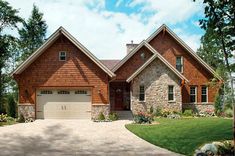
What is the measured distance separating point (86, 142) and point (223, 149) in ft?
21.9

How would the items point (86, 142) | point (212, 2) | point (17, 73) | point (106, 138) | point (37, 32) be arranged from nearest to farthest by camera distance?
1. point (212, 2)
2. point (86, 142)
3. point (106, 138)
4. point (17, 73)
5. point (37, 32)

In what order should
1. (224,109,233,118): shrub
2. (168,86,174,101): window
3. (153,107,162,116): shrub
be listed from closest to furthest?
(224,109,233,118): shrub
(153,107,162,116): shrub
(168,86,174,101): window

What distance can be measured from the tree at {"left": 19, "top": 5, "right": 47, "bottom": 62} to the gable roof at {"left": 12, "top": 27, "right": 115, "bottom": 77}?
105 feet

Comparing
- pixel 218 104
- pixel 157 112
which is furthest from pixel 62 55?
pixel 218 104

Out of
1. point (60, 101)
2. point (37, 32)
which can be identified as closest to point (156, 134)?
point (60, 101)

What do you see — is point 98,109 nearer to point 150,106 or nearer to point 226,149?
point 150,106

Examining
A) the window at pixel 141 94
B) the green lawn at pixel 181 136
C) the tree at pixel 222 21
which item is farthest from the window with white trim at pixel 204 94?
the tree at pixel 222 21

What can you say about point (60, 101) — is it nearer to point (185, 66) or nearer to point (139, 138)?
point (139, 138)

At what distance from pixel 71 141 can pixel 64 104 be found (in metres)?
10.3

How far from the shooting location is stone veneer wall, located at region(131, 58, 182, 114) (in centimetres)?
2975

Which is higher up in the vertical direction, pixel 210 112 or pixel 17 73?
A: pixel 17 73

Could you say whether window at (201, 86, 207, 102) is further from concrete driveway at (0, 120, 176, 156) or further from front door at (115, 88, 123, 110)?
concrete driveway at (0, 120, 176, 156)

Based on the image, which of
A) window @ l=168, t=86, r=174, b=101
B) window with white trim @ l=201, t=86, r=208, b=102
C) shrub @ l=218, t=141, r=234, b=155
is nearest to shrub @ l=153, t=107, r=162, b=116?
window @ l=168, t=86, r=174, b=101

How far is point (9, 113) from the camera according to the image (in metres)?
27.8
